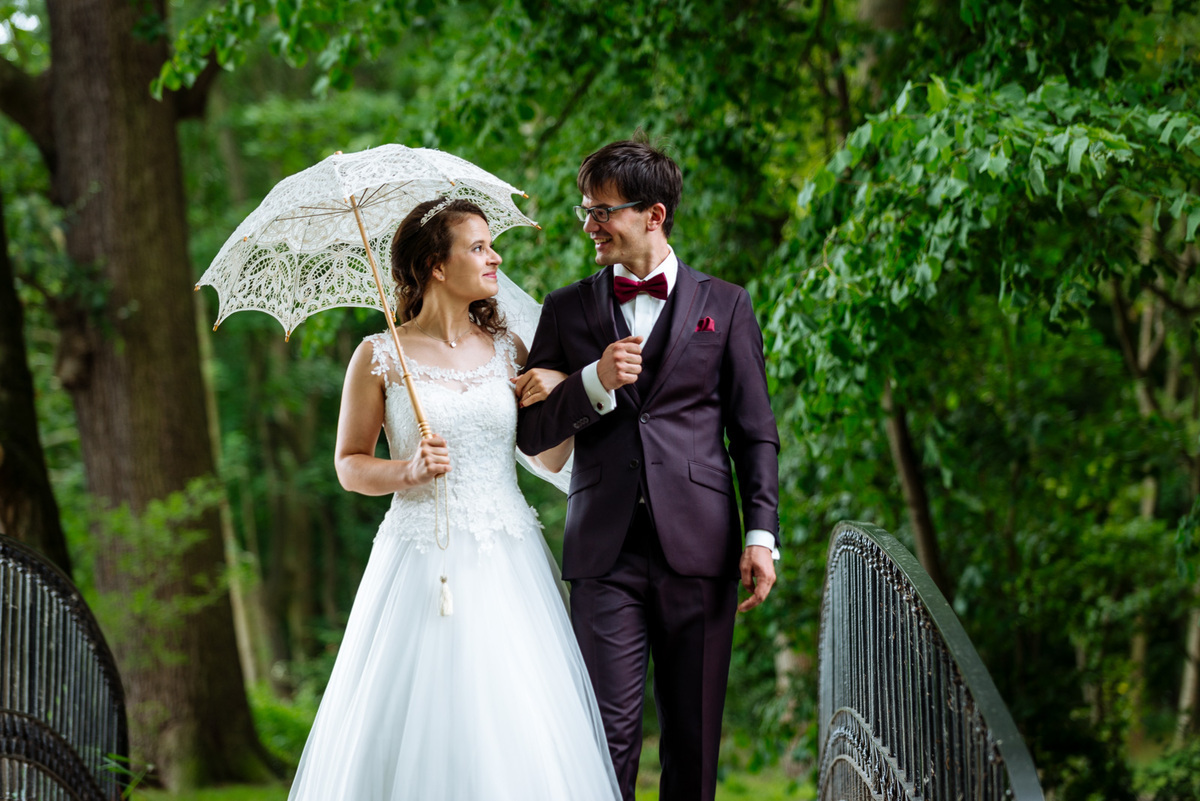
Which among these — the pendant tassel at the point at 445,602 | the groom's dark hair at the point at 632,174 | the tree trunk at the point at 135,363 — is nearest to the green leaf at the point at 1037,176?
the groom's dark hair at the point at 632,174

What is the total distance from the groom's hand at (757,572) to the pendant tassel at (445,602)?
73 centimetres

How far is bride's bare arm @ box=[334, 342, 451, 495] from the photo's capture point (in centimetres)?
289

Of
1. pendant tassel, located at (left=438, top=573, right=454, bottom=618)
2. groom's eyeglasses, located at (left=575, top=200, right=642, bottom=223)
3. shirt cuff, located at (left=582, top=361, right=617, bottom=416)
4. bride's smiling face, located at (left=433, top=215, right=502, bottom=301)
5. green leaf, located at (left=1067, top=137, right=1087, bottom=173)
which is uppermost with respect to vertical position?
green leaf, located at (left=1067, top=137, right=1087, bottom=173)

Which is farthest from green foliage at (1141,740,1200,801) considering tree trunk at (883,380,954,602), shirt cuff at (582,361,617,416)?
shirt cuff at (582,361,617,416)

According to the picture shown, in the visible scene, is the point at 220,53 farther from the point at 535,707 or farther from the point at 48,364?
the point at 48,364

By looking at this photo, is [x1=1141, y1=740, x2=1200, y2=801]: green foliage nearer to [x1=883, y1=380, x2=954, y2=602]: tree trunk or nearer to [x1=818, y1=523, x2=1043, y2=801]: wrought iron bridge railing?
[x1=883, y1=380, x2=954, y2=602]: tree trunk

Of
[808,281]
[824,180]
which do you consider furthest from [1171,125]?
[808,281]

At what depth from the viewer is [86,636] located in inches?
155

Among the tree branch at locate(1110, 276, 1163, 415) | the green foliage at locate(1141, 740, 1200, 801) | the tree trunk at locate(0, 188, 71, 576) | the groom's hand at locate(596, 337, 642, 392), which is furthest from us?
the tree branch at locate(1110, 276, 1163, 415)

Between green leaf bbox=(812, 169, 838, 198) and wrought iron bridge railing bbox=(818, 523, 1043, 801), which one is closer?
wrought iron bridge railing bbox=(818, 523, 1043, 801)

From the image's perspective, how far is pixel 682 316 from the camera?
9.39 feet

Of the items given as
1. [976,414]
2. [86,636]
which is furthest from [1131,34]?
[86,636]

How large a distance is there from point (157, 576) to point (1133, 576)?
6.25 metres

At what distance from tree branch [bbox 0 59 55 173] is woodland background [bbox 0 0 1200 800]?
0.02 m
